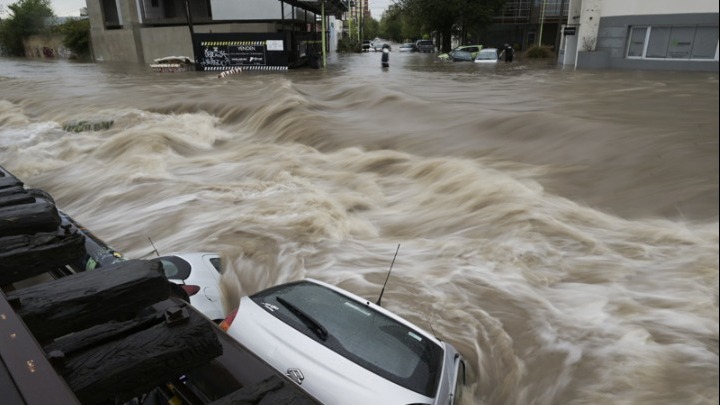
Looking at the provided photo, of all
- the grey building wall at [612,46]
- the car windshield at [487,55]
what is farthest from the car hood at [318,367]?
A: the car windshield at [487,55]

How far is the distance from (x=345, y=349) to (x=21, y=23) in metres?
65.6

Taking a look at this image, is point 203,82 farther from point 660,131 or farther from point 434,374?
point 434,374

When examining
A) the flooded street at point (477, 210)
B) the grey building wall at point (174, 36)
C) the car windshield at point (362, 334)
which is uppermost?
the grey building wall at point (174, 36)

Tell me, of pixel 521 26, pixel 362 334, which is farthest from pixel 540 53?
pixel 362 334

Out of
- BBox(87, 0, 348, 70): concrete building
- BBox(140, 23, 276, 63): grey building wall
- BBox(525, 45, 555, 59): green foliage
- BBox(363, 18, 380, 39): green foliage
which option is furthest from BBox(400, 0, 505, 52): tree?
BBox(363, 18, 380, 39): green foliage

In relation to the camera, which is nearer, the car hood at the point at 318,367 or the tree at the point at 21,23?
the car hood at the point at 318,367

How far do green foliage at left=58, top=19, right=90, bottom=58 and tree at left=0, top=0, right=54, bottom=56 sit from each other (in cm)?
596

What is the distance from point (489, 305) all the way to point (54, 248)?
3800 mm

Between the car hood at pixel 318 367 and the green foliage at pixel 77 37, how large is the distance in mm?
54726

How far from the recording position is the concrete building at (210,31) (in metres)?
27.1

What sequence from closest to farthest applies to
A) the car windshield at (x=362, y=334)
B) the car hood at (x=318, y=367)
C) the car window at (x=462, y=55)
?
the car hood at (x=318, y=367) → the car windshield at (x=362, y=334) → the car window at (x=462, y=55)

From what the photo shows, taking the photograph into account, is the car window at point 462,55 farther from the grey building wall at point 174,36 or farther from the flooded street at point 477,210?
the flooded street at point 477,210

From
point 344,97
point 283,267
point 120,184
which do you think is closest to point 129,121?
point 120,184

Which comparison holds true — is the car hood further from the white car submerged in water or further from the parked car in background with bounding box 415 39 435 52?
the parked car in background with bounding box 415 39 435 52
